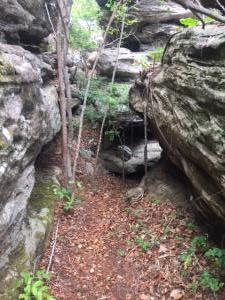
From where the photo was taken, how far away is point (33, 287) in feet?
Answer: 19.7

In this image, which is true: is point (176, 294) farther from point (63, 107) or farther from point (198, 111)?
point (63, 107)

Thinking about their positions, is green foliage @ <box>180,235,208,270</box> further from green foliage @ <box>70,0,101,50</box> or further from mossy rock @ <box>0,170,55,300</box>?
green foliage @ <box>70,0,101,50</box>

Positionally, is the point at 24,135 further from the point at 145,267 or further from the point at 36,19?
the point at 36,19

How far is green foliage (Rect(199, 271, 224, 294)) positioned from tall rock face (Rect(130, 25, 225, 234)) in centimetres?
114

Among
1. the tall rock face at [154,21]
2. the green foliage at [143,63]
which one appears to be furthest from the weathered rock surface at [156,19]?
the green foliage at [143,63]

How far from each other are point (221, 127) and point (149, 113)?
4.93 meters

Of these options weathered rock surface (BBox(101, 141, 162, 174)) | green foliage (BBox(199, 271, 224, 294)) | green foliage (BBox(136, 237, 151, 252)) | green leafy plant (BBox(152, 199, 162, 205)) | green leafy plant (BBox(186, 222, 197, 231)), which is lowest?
weathered rock surface (BBox(101, 141, 162, 174))

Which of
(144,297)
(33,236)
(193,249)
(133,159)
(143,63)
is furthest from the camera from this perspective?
(133,159)

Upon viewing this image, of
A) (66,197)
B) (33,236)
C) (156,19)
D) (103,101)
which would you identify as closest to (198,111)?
(33,236)

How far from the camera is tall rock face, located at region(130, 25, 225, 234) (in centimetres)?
605

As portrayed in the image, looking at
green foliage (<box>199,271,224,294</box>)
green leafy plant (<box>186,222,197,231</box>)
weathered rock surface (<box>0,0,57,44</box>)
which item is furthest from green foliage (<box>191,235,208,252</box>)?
weathered rock surface (<box>0,0,57,44</box>)

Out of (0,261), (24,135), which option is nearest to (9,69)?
(24,135)

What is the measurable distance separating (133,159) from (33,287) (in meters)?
8.10

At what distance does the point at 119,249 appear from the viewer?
8164 mm
